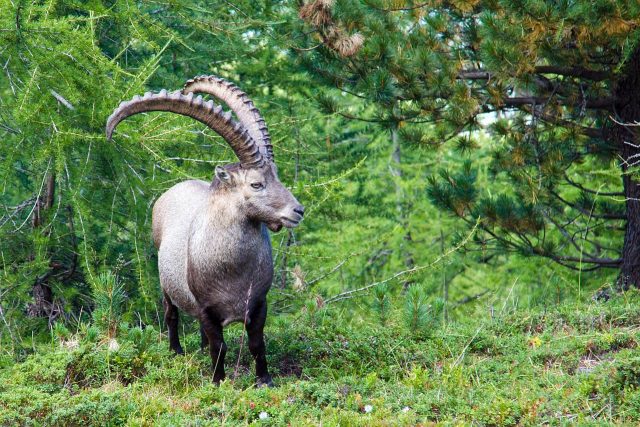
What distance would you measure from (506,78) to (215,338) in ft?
13.5

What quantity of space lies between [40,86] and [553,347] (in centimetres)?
534

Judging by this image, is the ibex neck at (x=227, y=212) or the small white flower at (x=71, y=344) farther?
the small white flower at (x=71, y=344)

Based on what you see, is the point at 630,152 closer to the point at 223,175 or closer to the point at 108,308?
the point at 223,175

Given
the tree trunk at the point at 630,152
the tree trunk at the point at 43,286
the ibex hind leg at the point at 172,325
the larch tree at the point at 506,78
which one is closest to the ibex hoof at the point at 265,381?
the ibex hind leg at the point at 172,325

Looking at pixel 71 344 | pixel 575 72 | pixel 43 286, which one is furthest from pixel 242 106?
pixel 575 72

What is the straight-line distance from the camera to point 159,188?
884 centimetres

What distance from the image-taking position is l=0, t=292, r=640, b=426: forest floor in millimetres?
5414

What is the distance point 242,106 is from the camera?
6707mm

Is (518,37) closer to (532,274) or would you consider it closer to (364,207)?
(532,274)

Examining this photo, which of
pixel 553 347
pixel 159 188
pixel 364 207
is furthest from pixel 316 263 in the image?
pixel 364 207

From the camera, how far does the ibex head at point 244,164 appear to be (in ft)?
20.3

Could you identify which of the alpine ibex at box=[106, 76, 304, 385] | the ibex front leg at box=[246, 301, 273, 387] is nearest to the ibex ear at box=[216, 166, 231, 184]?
the alpine ibex at box=[106, 76, 304, 385]

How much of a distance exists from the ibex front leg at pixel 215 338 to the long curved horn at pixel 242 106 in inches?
52.6

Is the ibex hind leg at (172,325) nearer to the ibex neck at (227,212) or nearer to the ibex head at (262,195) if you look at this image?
the ibex neck at (227,212)
